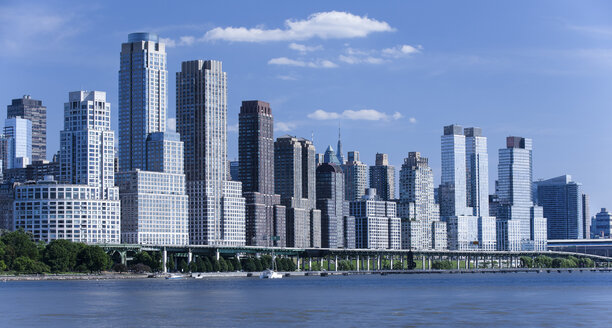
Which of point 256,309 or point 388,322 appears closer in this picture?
point 388,322

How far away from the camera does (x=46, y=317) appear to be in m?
124

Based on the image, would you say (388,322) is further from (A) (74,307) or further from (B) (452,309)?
(A) (74,307)

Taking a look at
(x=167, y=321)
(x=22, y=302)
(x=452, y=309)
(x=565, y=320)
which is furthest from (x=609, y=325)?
(x=22, y=302)

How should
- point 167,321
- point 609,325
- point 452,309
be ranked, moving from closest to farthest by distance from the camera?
point 609,325 < point 167,321 < point 452,309

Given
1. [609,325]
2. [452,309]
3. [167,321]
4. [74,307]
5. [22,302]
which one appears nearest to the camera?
[609,325]

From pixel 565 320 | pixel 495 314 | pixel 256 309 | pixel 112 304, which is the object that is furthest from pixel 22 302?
pixel 565 320

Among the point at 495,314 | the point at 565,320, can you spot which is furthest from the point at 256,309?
the point at 565,320

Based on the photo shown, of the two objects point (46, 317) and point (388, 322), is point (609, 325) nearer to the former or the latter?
point (388, 322)

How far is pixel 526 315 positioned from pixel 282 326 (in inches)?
1168

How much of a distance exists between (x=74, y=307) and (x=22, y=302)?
16.3m

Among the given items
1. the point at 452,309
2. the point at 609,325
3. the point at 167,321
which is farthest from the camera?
the point at 452,309

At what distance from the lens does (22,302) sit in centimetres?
15500

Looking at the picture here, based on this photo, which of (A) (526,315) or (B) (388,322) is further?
(A) (526,315)

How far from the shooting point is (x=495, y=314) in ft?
408
